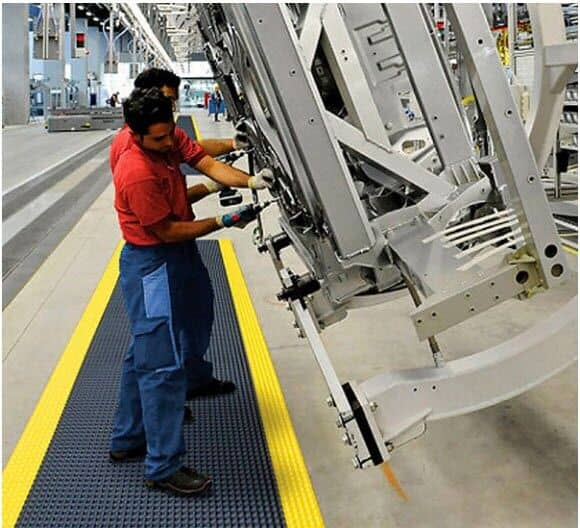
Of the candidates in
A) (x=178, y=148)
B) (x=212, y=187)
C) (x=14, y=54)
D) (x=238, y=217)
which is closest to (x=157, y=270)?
(x=238, y=217)

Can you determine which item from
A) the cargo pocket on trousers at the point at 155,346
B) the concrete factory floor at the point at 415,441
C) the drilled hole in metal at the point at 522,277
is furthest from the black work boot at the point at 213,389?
the drilled hole in metal at the point at 522,277

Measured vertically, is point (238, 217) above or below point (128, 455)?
above

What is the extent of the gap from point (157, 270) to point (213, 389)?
1078 mm

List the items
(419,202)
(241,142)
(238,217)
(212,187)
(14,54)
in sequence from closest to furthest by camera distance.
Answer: (419,202) → (238,217) → (212,187) → (241,142) → (14,54)

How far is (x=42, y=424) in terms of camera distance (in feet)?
10.3

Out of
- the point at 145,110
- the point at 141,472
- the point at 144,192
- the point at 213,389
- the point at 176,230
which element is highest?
the point at 145,110

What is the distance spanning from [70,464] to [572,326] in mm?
2052

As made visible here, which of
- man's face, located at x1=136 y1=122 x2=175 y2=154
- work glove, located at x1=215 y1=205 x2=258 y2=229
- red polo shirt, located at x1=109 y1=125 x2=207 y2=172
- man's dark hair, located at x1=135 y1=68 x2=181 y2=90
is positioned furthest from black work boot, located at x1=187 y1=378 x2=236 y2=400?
man's dark hair, located at x1=135 y1=68 x2=181 y2=90

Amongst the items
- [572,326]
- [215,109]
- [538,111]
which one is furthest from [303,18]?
[215,109]

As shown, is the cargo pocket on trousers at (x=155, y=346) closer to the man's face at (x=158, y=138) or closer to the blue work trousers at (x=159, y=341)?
the blue work trousers at (x=159, y=341)

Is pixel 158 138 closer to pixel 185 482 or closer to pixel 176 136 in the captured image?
pixel 176 136

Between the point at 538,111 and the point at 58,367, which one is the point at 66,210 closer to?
the point at 58,367

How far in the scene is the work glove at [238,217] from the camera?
2670mm

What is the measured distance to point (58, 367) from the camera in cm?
379
